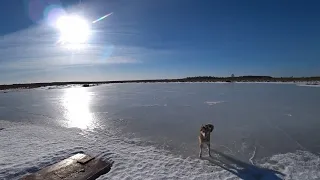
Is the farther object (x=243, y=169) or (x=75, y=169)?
(x=243, y=169)

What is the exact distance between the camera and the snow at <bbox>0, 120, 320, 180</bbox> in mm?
5227

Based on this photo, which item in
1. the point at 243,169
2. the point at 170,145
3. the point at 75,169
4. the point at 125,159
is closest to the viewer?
the point at 75,169

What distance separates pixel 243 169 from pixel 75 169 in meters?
4.01

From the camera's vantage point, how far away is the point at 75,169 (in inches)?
207

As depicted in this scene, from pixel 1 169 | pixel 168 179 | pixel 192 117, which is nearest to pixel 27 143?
pixel 1 169

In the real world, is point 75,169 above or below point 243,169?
Answer: above

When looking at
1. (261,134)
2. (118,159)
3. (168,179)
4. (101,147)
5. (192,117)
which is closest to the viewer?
(168,179)

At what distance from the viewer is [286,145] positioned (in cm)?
707

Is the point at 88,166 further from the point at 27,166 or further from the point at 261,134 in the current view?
the point at 261,134

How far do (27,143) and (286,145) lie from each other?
8439 millimetres

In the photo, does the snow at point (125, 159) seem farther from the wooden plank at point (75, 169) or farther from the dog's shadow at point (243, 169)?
the wooden plank at point (75, 169)

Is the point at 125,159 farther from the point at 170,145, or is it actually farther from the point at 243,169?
the point at 243,169

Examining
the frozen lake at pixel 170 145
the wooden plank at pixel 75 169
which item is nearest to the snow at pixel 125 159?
the frozen lake at pixel 170 145

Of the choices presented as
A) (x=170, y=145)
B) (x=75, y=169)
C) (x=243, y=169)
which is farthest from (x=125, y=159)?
(x=243, y=169)
